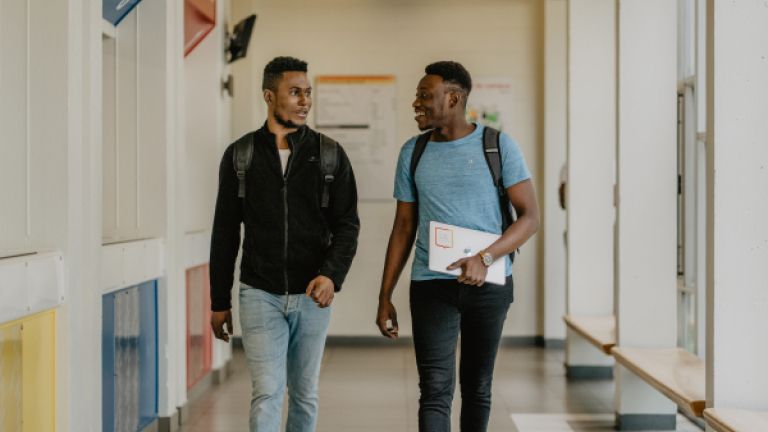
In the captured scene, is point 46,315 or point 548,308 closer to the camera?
point 46,315

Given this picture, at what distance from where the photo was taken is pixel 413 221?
353cm


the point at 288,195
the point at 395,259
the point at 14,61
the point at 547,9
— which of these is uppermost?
the point at 547,9

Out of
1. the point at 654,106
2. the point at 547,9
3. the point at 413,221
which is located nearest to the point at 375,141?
the point at 547,9

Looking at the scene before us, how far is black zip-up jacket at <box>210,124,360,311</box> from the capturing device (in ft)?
10.6

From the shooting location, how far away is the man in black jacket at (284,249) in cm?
321

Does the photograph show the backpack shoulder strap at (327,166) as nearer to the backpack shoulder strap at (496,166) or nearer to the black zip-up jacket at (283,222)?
the black zip-up jacket at (283,222)

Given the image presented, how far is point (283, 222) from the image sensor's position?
324 cm

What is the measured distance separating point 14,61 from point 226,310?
1.11 metres

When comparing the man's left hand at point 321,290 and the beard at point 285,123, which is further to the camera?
the beard at point 285,123

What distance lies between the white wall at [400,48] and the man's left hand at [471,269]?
515 cm

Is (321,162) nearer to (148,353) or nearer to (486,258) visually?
(486,258)

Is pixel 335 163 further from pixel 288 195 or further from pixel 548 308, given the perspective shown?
pixel 548 308
